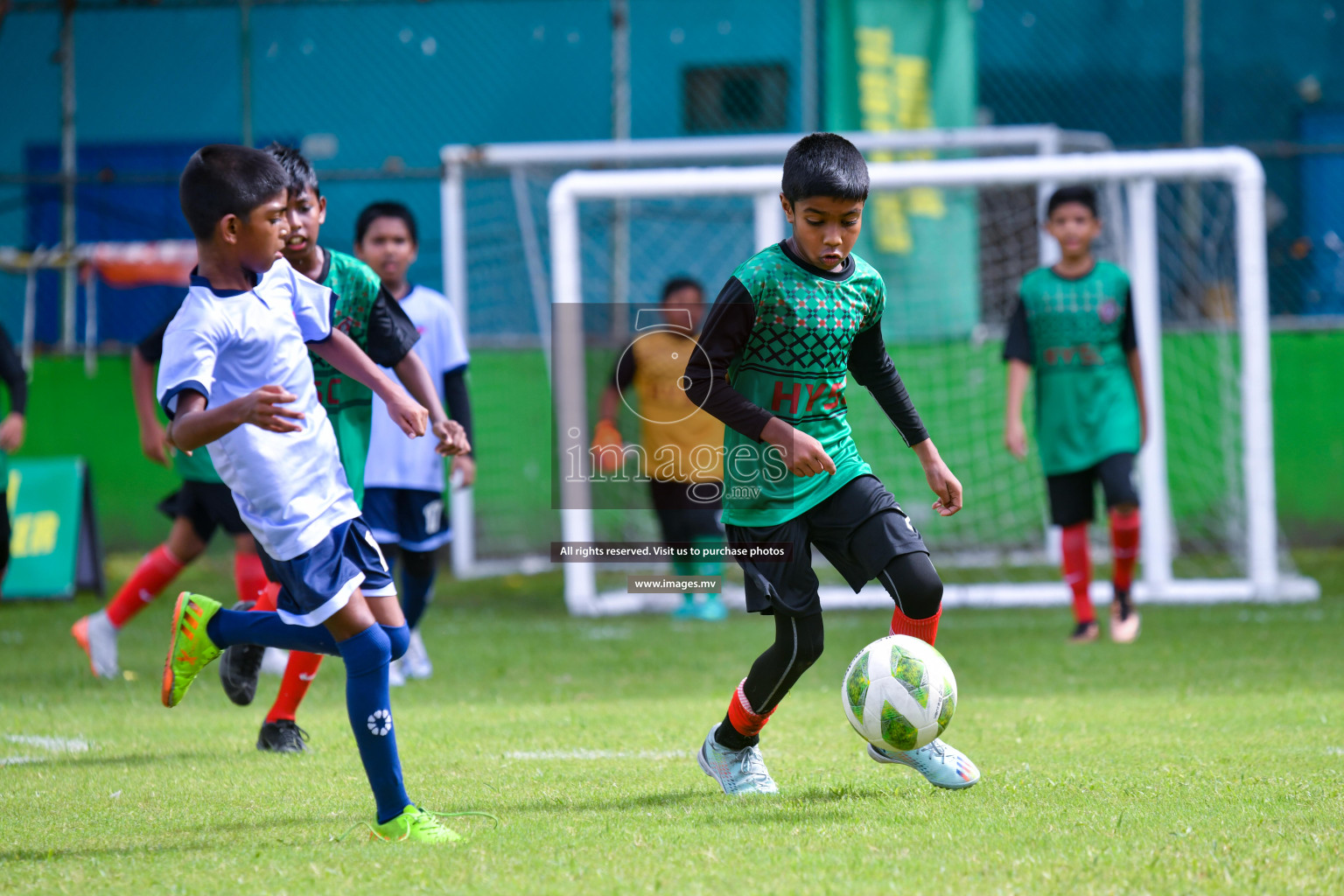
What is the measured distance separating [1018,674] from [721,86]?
7564 millimetres

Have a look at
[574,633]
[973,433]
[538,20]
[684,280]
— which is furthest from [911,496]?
[538,20]

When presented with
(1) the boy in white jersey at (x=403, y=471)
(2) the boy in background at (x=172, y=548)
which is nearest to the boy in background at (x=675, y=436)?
(1) the boy in white jersey at (x=403, y=471)

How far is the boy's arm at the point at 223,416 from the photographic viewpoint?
9.16 feet

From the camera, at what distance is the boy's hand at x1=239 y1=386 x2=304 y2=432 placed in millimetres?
2787

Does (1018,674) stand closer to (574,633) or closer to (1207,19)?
(574,633)

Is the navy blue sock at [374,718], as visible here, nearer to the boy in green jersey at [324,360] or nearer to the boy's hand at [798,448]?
the boy in green jersey at [324,360]

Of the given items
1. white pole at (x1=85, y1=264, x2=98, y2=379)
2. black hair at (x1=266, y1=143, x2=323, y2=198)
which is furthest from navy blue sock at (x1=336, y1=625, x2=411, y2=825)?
white pole at (x1=85, y1=264, x2=98, y2=379)

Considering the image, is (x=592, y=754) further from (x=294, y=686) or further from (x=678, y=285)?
(x=678, y=285)

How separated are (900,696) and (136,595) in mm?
3958

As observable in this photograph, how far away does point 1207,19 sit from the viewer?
12297mm

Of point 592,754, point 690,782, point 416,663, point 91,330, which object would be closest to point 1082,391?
point 416,663

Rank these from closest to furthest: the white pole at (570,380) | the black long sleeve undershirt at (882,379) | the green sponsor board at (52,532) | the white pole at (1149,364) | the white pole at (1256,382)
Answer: the black long sleeve undershirt at (882,379) < the white pole at (1256,382) < the white pole at (1149,364) < the white pole at (570,380) < the green sponsor board at (52,532)

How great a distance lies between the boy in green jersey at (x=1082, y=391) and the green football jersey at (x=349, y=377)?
333 centimetres

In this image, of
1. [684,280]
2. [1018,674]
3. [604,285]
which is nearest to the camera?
[1018,674]
